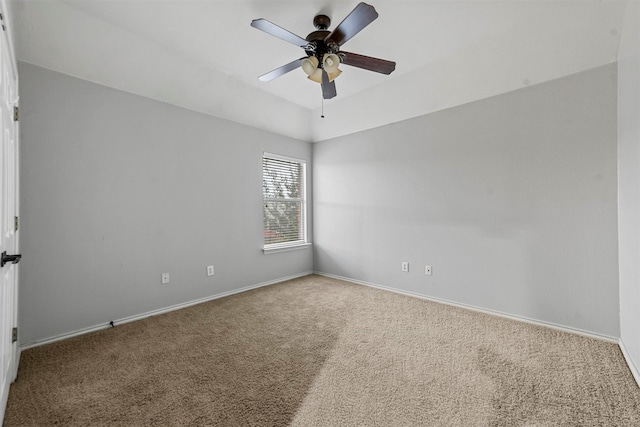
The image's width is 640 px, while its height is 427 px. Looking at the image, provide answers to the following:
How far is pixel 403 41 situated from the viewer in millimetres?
2602

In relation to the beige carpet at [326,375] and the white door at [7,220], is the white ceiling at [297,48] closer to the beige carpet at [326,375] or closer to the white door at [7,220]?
the white door at [7,220]

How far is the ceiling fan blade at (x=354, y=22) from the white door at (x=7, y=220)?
190cm

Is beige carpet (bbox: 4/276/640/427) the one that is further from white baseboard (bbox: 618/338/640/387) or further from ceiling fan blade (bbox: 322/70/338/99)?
ceiling fan blade (bbox: 322/70/338/99)

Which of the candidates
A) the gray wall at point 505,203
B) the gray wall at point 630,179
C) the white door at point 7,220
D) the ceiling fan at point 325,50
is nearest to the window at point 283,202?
the gray wall at point 505,203

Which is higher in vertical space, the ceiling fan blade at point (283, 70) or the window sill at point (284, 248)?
the ceiling fan blade at point (283, 70)

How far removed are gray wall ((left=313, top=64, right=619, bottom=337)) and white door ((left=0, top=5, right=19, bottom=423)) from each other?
11.6 ft

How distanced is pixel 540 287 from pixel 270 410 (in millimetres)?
2711

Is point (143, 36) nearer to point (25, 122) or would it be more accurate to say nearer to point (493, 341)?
point (25, 122)

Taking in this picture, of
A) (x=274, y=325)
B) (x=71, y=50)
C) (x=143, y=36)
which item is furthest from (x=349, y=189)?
(x=71, y=50)

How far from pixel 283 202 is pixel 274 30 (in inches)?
109

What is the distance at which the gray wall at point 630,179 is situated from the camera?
1.84 metres

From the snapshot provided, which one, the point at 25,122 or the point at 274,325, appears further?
the point at 274,325

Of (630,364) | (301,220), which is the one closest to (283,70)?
(301,220)

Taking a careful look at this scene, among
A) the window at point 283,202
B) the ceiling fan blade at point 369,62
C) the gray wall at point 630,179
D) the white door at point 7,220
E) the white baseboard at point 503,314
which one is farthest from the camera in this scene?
the window at point 283,202
